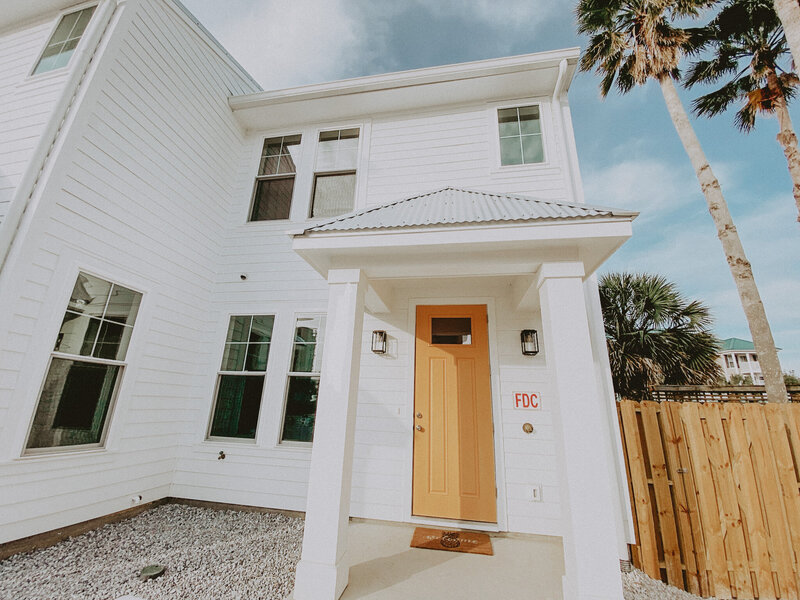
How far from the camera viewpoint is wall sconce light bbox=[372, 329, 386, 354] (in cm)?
405

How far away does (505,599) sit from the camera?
2355 millimetres

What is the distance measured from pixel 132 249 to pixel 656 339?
10293 mm

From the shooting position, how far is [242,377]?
14.9ft

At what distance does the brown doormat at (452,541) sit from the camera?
10.1ft

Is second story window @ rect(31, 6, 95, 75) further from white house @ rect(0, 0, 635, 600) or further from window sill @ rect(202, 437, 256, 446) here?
window sill @ rect(202, 437, 256, 446)

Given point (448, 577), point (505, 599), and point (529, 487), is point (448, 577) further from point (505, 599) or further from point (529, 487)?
point (529, 487)

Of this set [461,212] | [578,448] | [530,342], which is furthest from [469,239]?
[530,342]

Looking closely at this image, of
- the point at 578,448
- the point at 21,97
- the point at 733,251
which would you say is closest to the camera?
the point at 578,448

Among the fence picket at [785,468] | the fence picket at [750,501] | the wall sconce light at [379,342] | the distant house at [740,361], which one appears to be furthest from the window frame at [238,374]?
the distant house at [740,361]

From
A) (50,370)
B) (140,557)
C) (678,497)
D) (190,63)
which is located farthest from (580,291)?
(190,63)

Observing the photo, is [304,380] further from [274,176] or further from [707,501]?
[707,501]

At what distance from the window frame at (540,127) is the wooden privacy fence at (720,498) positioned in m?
3.47

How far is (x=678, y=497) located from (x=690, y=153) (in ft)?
19.8

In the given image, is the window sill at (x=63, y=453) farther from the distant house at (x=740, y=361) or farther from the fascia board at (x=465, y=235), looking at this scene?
the distant house at (x=740, y=361)
